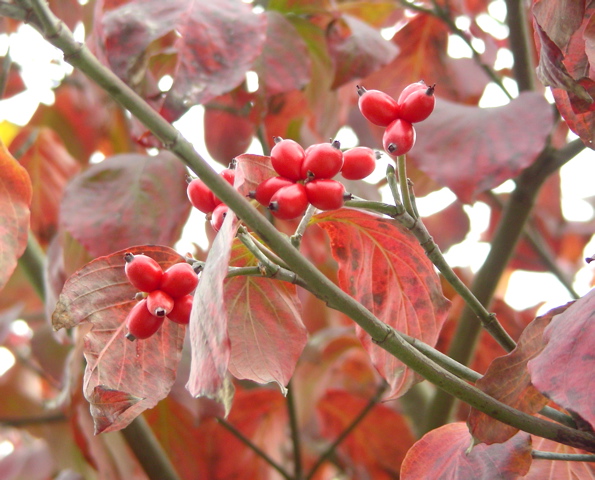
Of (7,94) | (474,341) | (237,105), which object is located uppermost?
(237,105)

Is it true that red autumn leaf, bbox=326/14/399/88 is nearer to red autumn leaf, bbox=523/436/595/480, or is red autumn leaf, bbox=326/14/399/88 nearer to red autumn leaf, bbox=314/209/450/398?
red autumn leaf, bbox=314/209/450/398

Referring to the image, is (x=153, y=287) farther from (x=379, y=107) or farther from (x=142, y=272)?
(x=379, y=107)

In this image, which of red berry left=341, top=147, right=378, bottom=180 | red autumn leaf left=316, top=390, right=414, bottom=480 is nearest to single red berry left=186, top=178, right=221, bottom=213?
red berry left=341, top=147, right=378, bottom=180

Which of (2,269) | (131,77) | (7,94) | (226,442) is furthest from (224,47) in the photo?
(7,94)

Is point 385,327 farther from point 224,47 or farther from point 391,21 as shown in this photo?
point 391,21

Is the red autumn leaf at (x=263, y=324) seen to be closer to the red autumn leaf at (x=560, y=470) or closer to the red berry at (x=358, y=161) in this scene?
the red berry at (x=358, y=161)
